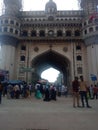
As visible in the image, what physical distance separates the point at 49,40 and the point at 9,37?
7.79 metres

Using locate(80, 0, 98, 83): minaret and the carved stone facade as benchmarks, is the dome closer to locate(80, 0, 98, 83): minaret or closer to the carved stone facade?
the carved stone facade

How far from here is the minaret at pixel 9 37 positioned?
31188mm

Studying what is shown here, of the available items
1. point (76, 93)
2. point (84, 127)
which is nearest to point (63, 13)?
point (76, 93)

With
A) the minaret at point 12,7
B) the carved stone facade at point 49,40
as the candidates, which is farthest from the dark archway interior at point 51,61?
the minaret at point 12,7

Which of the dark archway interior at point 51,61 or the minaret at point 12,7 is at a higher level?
the minaret at point 12,7

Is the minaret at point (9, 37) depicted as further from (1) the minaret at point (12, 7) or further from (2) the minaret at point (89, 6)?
(2) the minaret at point (89, 6)

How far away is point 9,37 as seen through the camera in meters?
31.9

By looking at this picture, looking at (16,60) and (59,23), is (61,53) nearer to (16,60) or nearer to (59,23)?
(59,23)

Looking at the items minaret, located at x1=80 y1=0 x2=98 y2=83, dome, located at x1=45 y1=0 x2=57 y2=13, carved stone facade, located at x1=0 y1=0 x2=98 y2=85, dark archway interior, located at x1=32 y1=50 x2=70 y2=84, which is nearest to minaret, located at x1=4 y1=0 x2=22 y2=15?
carved stone facade, located at x1=0 y1=0 x2=98 y2=85

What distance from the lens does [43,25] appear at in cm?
3444

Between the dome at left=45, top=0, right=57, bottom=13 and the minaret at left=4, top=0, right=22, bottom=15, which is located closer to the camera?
the minaret at left=4, top=0, right=22, bottom=15

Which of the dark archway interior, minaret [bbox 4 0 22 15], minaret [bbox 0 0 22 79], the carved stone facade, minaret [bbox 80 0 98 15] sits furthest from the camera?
minaret [bbox 4 0 22 15]

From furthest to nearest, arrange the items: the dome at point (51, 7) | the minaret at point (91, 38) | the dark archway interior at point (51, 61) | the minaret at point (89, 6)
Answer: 1. the dome at point (51, 7)
2. the minaret at point (89, 6)
3. the dark archway interior at point (51, 61)
4. the minaret at point (91, 38)

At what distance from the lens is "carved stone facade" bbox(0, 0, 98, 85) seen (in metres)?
31.7
